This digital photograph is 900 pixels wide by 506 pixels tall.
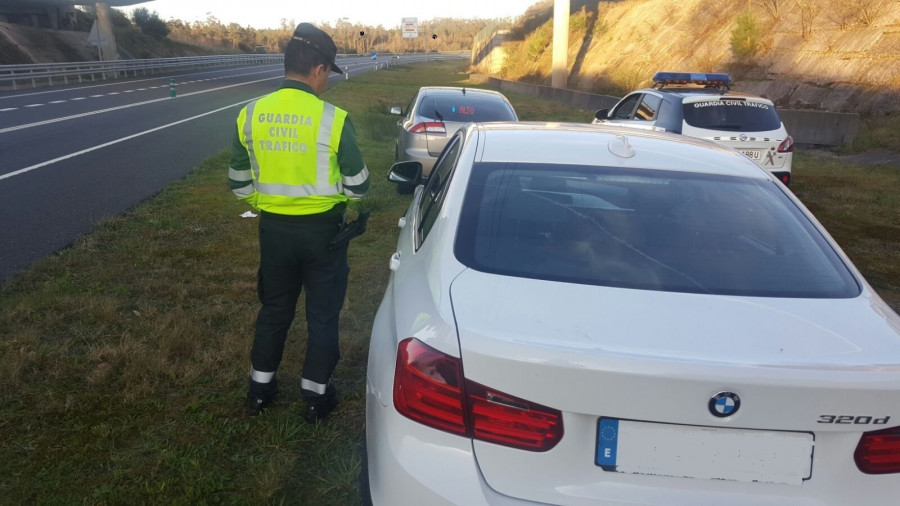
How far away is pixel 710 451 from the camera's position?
1895 millimetres

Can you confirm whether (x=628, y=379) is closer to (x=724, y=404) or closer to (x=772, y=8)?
(x=724, y=404)

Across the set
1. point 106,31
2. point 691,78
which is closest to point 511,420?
point 691,78

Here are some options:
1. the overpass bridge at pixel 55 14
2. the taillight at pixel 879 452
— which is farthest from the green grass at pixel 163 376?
the overpass bridge at pixel 55 14

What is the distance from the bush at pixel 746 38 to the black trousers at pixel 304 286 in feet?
76.2

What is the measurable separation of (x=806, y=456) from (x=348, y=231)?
7.34ft

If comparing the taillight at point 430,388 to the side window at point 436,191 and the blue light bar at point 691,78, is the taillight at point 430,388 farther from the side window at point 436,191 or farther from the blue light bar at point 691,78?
the blue light bar at point 691,78

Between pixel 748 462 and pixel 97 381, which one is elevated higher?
pixel 748 462

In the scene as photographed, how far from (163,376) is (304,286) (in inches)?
45.1

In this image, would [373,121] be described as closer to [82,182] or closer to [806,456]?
[82,182]

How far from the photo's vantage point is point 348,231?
3523mm

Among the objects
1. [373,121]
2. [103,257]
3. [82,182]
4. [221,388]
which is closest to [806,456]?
[221,388]

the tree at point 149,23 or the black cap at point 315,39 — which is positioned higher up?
the black cap at point 315,39

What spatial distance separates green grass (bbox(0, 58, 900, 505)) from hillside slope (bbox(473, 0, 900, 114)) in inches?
505

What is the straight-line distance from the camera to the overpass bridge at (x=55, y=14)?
136 ft
